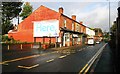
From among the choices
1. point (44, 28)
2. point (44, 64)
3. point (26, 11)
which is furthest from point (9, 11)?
point (44, 64)

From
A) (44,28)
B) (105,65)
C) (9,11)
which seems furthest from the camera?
(9,11)

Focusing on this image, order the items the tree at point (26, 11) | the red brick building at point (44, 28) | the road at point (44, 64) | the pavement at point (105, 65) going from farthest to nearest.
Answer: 1. the tree at point (26, 11)
2. the red brick building at point (44, 28)
3. the pavement at point (105, 65)
4. the road at point (44, 64)

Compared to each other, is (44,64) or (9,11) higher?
(9,11)

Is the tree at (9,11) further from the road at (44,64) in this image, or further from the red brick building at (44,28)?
the road at (44,64)

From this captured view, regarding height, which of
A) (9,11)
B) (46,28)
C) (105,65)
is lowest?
(105,65)

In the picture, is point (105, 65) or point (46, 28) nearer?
point (105, 65)

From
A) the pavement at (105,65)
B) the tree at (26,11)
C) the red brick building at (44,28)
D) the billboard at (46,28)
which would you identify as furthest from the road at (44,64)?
the tree at (26,11)

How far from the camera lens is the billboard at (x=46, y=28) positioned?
147ft

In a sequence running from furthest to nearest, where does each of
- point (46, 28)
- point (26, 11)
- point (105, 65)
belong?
point (26, 11)
point (46, 28)
point (105, 65)

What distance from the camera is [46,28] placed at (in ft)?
148

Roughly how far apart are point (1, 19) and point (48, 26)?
19.0 metres

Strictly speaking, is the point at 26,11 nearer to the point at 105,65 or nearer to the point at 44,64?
the point at 44,64

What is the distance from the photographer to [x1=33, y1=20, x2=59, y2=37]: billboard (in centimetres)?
4481

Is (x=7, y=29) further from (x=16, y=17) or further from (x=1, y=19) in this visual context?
(x=16, y=17)
